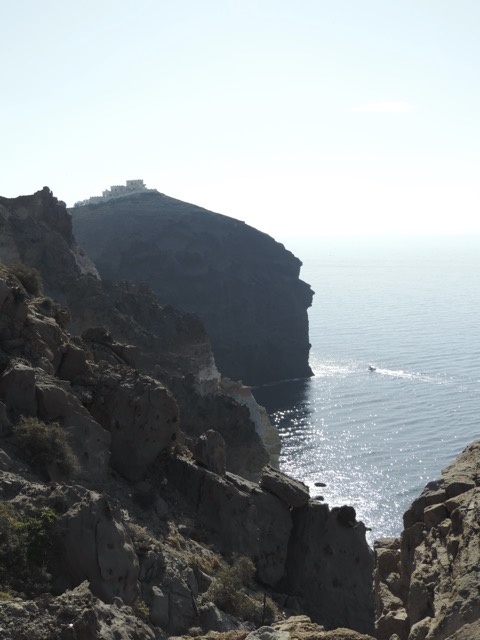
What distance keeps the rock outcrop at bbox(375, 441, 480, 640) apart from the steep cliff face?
114901 millimetres

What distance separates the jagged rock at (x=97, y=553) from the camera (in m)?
16.9

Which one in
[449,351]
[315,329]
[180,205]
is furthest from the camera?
[315,329]

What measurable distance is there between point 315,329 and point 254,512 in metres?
143

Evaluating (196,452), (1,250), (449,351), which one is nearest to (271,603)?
(196,452)

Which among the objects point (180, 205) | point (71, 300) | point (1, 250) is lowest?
point (71, 300)

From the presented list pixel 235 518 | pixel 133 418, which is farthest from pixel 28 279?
pixel 235 518

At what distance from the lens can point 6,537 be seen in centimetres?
1631

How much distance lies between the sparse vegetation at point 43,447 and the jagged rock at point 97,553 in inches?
166

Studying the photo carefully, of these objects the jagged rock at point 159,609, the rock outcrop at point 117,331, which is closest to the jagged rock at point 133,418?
the rock outcrop at point 117,331

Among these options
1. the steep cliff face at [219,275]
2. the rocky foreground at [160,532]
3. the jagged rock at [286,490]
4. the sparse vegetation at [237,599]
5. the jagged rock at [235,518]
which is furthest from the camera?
the steep cliff face at [219,275]

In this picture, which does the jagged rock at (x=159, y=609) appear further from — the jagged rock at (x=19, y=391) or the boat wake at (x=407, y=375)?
the boat wake at (x=407, y=375)

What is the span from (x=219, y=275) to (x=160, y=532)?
393 feet

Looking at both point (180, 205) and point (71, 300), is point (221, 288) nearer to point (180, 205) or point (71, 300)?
point (180, 205)

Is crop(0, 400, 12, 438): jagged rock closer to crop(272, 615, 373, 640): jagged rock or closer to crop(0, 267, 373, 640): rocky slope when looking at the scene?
crop(0, 267, 373, 640): rocky slope
